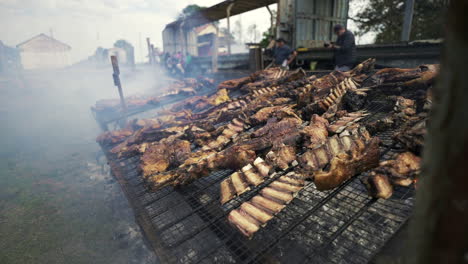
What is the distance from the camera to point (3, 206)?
6.18m

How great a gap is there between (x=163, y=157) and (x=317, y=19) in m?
13.6

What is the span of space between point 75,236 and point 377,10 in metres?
23.8

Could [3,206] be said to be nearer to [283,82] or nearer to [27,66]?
[283,82]

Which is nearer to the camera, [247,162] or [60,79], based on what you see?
[247,162]

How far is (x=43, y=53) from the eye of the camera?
1724 inches

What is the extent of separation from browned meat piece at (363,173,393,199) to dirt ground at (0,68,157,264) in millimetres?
3495

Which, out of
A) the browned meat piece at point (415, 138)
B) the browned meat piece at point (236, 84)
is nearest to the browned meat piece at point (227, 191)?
the browned meat piece at point (415, 138)

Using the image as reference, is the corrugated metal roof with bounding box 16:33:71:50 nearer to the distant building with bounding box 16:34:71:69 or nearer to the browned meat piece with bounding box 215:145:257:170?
the distant building with bounding box 16:34:71:69

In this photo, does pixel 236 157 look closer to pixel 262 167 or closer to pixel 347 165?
pixel 262 167

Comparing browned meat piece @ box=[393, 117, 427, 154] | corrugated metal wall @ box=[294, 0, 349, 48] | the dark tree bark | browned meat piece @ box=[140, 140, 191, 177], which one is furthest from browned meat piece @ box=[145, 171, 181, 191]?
corrugated metal wall @ box=[294, 0, 349, 48]

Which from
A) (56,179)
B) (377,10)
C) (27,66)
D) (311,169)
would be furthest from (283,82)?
(27,66)

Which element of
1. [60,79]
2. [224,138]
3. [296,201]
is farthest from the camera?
[60,79]

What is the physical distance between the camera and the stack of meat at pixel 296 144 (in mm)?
2133

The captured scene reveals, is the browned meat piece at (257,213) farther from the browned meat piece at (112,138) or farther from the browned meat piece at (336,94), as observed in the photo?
the browned meat piece at (112,138)
